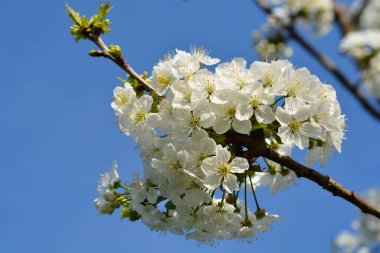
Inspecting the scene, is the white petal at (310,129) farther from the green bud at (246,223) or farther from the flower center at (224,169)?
the green bud at (246,223)

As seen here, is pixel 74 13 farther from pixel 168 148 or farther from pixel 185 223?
pixel 185 223

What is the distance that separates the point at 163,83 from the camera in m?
2.64

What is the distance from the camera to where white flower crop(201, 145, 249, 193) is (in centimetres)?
239

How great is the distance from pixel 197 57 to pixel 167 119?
449mm

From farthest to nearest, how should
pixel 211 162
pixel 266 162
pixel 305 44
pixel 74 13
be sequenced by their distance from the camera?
pixel 305 44 < pixel 266 162 < pixel 74 13 < pixel 211 162

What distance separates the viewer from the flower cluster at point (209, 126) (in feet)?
7.86

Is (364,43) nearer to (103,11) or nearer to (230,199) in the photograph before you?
(230,199)

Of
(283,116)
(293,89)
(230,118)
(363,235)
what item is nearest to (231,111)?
(230,118)

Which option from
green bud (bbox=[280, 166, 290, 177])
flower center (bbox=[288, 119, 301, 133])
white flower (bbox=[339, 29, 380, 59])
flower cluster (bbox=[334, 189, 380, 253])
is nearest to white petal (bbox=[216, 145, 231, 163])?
flower center (bbox=[288, 119, 301, 133])

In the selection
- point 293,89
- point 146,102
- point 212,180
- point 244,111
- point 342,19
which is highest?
point 342,19

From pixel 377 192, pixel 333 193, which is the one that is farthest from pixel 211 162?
pixel 377 192

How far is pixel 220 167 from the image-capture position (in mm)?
2395

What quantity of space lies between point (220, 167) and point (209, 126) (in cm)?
21

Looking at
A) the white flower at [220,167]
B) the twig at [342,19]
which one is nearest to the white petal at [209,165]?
the white flower at [220,167]
